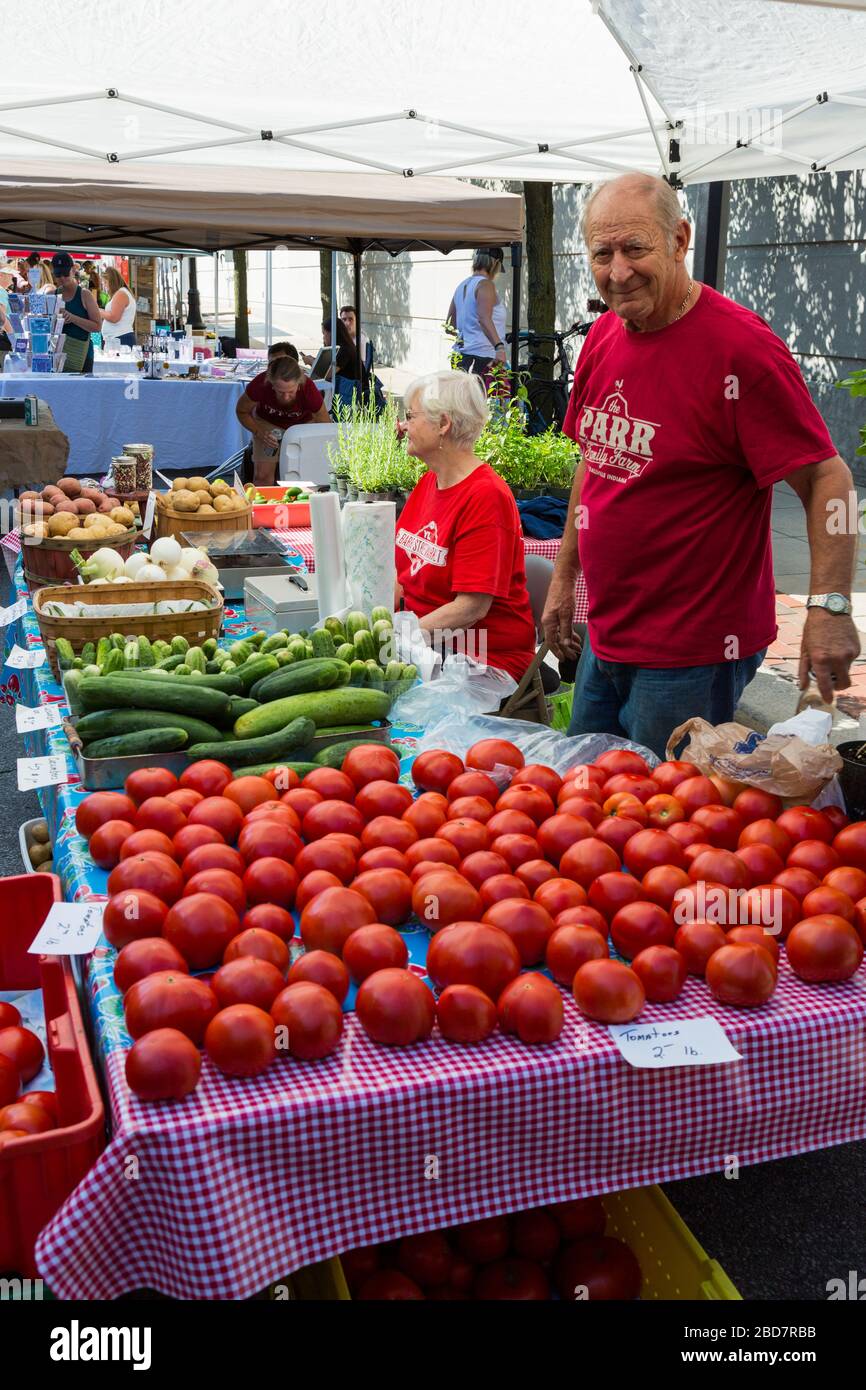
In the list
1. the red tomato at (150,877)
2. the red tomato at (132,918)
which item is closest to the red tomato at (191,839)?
the red tomato at (150,877)

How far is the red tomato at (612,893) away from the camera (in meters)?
2.07

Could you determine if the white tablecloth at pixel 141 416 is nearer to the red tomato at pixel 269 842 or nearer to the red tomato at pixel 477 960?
the red tomato at pixel 269 842

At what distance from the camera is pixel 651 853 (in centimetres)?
219

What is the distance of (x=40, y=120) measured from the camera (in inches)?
278

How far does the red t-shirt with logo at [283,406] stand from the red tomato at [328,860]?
26.0ft

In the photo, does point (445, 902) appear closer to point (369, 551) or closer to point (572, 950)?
point (572, 950)

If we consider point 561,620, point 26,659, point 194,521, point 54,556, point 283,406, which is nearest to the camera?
point 561,620

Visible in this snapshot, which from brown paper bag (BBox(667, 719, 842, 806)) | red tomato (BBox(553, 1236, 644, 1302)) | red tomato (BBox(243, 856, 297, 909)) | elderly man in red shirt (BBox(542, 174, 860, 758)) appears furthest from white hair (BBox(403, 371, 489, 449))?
red tomato (BBox(553, 1236, 644, 1302))

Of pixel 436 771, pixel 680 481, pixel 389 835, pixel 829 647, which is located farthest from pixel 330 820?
pixel 680 481

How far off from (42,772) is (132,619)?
83 centimetres

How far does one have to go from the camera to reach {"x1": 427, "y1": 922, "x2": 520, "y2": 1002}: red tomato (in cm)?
184

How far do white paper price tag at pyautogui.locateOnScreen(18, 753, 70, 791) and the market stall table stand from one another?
871mm

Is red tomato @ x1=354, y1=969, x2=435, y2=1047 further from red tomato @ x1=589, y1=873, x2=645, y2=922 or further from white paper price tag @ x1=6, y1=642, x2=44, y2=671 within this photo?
white paper price tag @ x1=6, y1=642, x2=44, y2=671
